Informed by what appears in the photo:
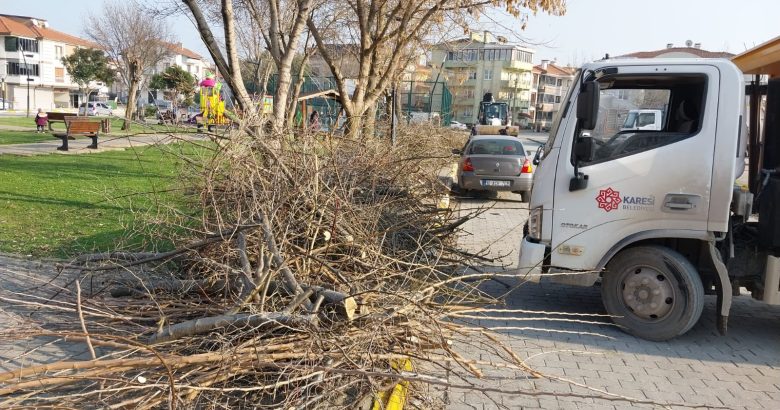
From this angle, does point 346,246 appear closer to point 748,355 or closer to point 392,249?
point 392,249

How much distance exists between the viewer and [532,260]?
230 inches

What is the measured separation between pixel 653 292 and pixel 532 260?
3.68ft

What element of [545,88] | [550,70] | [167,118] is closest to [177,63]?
[167,118]

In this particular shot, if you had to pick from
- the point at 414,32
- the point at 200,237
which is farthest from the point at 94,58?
the point at 200,237

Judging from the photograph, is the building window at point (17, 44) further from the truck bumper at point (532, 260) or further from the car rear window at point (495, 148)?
the truck bumper at point (532, 260)

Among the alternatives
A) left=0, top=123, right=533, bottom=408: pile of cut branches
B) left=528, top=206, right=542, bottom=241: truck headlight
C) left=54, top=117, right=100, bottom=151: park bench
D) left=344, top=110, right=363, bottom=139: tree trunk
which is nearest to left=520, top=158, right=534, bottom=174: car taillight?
left=344, top=110, right=363, bottom=139: tree trunk

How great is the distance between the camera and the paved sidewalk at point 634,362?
4.52m

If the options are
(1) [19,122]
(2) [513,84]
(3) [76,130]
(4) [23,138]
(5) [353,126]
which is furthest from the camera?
(2) [513,84]

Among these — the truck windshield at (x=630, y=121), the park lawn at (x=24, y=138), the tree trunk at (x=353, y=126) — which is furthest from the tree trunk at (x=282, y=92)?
the park lawn at (x=24, y=138)

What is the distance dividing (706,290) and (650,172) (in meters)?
1.35

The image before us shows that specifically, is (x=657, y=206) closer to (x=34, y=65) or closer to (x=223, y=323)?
(x=223, y=323)

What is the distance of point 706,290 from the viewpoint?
19.2 feet

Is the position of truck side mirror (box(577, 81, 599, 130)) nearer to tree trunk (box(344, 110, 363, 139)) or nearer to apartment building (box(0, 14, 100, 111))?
tree trunk (box(344, 110, 363, 139))

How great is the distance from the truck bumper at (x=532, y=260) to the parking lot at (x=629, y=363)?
50 centimetres
